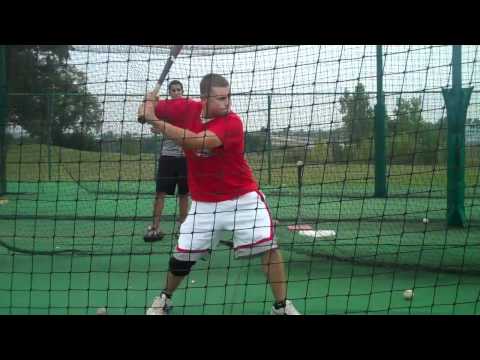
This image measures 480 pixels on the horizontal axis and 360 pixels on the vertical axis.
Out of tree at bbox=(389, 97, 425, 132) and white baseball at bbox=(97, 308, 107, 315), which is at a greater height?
tree at bbox=(389, 97, 425, 132)

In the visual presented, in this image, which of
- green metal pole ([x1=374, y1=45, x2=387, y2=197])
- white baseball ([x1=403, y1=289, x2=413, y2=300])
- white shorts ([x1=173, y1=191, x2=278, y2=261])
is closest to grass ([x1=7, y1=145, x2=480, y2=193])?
green metal pole ([x1=374, y1=45, x2=387, y2=197])

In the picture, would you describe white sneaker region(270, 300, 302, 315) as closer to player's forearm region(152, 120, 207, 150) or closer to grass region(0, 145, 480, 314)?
grass region(0, 145, 480, 314)

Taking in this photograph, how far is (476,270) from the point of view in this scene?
421 cm

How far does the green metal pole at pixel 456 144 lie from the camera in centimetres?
618

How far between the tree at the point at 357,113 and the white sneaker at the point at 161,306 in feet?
7.99

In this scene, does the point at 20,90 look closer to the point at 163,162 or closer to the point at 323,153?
the point at 163,162

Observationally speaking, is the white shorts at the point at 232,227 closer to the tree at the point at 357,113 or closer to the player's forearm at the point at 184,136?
the player's forearm at the point at 184,136

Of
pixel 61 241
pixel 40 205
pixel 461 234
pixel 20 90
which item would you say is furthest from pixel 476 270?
pixel 20 90

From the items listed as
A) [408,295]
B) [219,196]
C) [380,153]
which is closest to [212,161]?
[219,196]

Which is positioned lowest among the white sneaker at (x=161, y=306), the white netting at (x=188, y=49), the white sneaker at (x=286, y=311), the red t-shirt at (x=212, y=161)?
the white sneaker at (x=161, y=306)

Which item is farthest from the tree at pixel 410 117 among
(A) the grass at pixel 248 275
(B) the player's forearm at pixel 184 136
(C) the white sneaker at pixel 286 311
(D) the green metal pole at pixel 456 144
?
(B) the player's forearm at pixel 184 136

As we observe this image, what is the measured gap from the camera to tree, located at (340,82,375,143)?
549cm

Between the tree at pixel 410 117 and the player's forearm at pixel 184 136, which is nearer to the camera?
the player's forearm at pixel 184 136

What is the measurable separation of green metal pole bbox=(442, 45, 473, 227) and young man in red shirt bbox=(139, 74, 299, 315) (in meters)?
3.83
